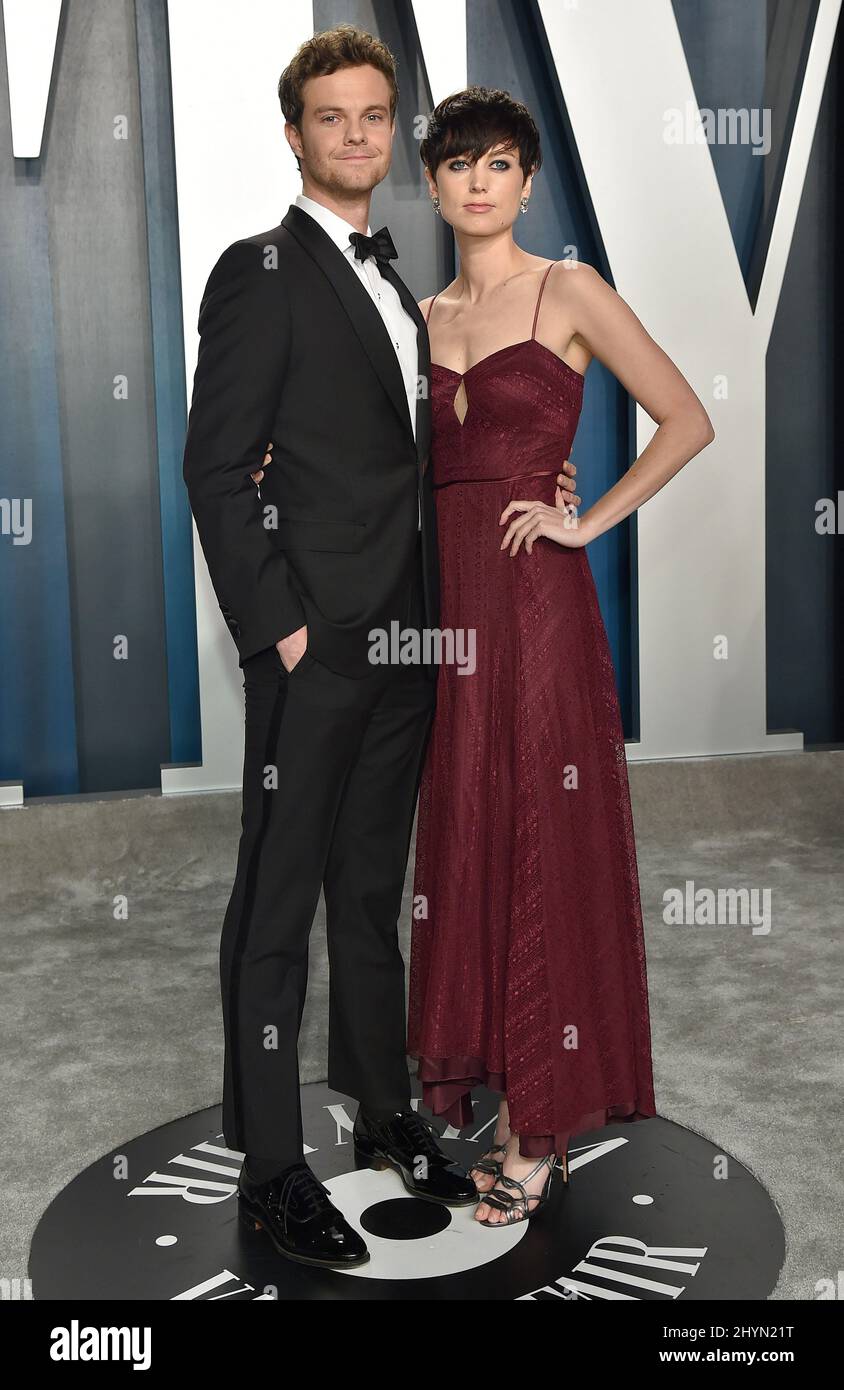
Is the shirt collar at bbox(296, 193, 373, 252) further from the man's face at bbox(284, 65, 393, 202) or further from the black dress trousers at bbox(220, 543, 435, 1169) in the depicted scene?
the black dress trousers at bbox(220, 543, 435, 1169)

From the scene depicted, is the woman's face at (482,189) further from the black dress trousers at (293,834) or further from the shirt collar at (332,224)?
the black dress trousers at (293,834)

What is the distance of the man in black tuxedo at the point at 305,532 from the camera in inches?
82.7

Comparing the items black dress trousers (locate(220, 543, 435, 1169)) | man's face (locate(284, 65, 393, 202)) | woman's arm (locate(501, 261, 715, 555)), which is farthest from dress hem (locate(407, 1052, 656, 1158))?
man's face (locate(284, 65, 393, 202))

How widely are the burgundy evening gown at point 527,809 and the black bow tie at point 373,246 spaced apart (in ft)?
0.72

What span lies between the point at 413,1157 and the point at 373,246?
1553mm

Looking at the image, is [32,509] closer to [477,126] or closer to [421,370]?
[421,370]

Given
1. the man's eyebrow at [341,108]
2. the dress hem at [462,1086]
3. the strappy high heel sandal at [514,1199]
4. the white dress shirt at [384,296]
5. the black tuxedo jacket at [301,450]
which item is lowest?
the strappy high heel sandal at [514,1199]

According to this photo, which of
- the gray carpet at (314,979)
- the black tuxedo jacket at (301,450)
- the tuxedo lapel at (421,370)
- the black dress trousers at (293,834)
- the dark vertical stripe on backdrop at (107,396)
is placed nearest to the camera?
the black tuxedo jacket at (301,450)

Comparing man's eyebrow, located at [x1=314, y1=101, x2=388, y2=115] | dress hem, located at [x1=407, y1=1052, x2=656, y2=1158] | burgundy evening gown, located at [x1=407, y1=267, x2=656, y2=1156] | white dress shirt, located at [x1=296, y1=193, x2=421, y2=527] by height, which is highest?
man's eyebrow, located at [x1=314, y1=101, x2=388, y2=115]

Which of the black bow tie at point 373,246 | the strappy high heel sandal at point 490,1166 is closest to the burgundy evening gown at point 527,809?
the strappy high heel sandal at point 490,1166

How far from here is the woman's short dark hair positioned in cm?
223

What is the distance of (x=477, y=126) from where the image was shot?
7.31 feet

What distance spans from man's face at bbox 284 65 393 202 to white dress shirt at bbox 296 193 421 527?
0.04 m
